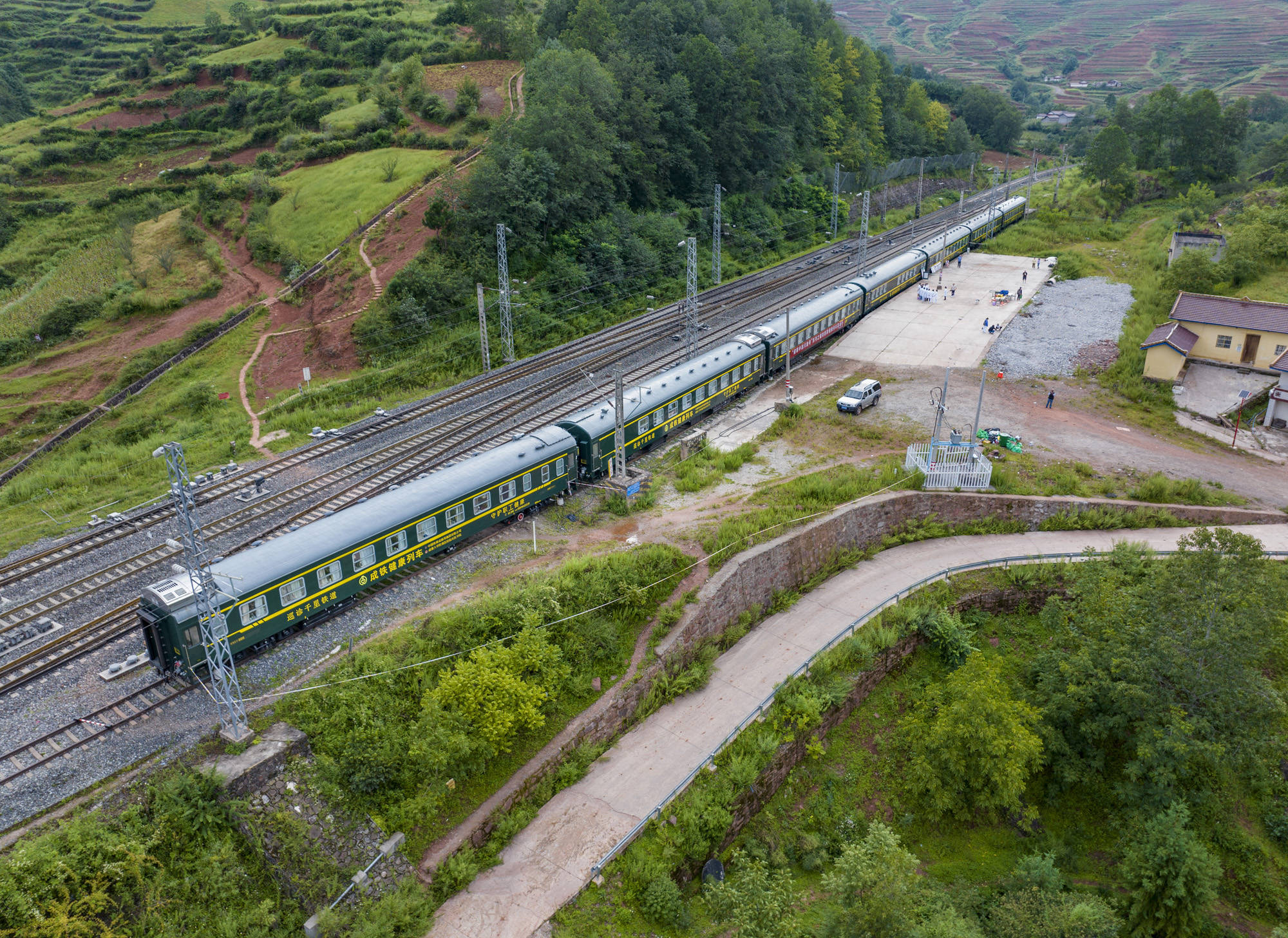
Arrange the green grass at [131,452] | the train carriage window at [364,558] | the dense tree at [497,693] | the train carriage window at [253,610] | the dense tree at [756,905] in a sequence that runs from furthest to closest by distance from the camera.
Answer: the green grass at [131,452] → the train carriage window at [364,558] → the train carriage window at [253,610] → the dense tree at [497,693] → the dense tree at [756,905]

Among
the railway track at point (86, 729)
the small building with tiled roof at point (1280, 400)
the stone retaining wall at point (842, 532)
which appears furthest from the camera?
the small building with tiled roof at point (1280, 400)

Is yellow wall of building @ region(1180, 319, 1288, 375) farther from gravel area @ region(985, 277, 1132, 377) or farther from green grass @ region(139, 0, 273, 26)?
green grass @ region(139, 0, 273, 26)

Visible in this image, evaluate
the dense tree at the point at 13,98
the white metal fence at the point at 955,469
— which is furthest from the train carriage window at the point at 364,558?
the dense tree at the point at 13,98

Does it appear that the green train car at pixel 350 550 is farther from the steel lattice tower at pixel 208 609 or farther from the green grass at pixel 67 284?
the green grass at pixel 67 284

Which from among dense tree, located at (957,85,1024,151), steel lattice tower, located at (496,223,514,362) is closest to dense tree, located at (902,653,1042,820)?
steel lattice tower, located at (496,223,514,362)

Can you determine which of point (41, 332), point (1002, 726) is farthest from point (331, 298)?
point (1002, 726)

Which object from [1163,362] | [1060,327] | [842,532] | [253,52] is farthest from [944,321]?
[253,52]

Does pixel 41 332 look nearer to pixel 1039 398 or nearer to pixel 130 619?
pixel 130 619
